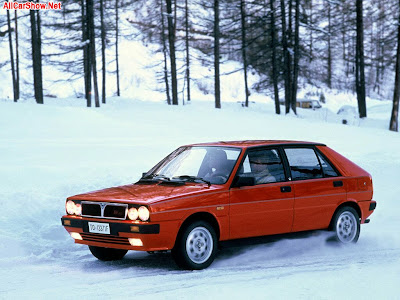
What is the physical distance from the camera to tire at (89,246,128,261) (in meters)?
7.82

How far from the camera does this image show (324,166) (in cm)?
862

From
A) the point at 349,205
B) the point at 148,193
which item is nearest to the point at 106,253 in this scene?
the point at 148,193

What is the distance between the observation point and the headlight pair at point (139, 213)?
6.72 meters

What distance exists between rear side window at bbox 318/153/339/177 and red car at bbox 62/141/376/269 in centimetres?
2

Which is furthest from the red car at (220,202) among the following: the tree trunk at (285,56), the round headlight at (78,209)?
the tree trunk at (285,56)

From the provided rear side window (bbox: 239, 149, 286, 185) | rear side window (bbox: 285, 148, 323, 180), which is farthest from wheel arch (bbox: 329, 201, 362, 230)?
rear side window (bbox: 239, 149, 286, 185)

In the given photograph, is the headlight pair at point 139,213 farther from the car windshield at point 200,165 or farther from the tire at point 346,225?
the tire at point 346,225

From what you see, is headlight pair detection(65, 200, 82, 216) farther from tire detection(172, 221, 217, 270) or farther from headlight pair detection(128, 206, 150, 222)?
tire detection(172, 221, 217, 270)

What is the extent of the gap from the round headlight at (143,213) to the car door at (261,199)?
1.11 metres

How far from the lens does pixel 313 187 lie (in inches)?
325

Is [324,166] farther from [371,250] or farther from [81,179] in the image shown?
[81,179]

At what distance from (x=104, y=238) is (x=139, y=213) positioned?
1.98 ft

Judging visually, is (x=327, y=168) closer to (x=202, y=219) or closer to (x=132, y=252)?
(x=202, y=219)

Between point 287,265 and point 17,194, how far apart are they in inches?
226
